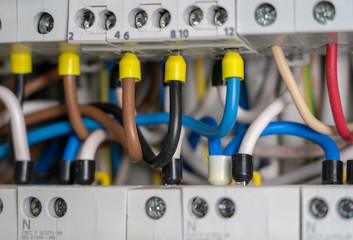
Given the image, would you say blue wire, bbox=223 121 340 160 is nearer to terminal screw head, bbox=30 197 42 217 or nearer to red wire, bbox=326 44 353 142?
red wire, bbox=326 44 353 142

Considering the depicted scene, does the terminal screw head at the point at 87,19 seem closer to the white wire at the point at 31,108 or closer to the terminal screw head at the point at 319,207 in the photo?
the white wire at the point at 31,108

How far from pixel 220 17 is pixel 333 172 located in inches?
11.9

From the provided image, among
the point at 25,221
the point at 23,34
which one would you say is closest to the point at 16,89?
the point at 23,34

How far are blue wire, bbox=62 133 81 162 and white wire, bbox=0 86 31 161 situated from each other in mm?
74

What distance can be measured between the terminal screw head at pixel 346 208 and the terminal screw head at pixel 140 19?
1.29 ft

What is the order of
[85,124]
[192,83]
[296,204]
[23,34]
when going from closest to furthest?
[296,204]
[23,34]
[85,124]
[192,83]

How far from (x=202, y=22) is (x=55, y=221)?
1.26 feet

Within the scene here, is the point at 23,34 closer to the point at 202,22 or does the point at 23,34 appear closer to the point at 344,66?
the point at 202,22

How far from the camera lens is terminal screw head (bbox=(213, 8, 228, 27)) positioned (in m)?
0.72

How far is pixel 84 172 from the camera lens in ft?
2.78

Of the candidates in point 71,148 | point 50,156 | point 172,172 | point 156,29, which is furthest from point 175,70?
point 50,156

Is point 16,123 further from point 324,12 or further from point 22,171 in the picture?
point 324,12

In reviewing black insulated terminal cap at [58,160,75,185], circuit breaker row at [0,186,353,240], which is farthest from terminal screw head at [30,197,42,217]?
black insulated terminal cap at [58,160,75,185]

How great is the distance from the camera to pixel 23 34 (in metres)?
0.79
